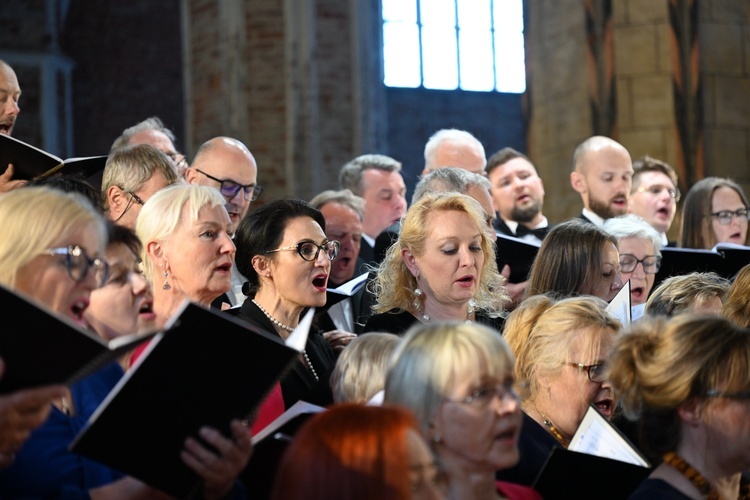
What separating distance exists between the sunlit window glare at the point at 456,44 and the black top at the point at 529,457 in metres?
18.9

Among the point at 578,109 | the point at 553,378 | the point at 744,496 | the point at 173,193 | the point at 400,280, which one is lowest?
the point at 744,496

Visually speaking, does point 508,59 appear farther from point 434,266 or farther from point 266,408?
point 266,408

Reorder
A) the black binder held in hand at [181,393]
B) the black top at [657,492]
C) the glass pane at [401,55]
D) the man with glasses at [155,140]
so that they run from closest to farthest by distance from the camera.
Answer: the black binder held in hand at [181,393]
the black top at [657,492]
the man with glasses at [155,140]
the glass pane at [401,55]

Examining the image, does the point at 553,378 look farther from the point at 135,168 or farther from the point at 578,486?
the point at 135,168

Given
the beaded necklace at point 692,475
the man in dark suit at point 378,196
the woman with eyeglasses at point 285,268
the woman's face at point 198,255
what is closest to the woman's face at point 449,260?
the woman with eyeglasses at point 285,268

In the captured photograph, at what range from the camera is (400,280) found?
467cm

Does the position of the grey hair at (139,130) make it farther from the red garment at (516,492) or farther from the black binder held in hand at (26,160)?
the red garment at (516,492)

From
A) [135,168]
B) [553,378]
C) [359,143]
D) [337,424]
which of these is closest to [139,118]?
[359,143]

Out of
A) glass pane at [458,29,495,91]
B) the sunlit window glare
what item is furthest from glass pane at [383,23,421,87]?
glass pane at [458,29,495,91]

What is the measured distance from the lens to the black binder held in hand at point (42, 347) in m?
2.33

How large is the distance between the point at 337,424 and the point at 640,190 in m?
5.09

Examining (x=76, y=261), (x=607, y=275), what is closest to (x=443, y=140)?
(x=607, y=275)

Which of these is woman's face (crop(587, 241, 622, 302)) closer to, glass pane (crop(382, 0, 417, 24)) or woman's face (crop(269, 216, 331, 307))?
woman's face (crop(269, 216, 331, 307))

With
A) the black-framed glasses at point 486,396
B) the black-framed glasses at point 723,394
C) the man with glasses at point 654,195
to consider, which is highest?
the man with glasses at point 654,195
